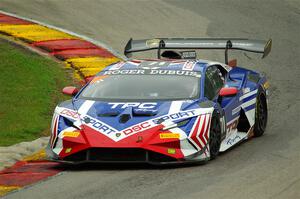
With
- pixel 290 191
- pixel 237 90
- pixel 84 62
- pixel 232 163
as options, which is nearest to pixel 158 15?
pixel 84 62

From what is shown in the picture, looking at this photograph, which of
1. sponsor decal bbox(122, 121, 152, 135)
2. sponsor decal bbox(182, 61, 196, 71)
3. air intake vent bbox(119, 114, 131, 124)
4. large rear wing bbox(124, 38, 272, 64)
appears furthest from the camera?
large rear wing bbox(124, 38, 272, 64)

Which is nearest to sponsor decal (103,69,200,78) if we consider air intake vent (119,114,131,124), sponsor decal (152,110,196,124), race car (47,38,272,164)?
race car (47,38,272,164)

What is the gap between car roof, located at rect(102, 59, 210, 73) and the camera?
44.3 ft

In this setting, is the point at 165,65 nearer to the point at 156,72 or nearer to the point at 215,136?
the point at 156,72

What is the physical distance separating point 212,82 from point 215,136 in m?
1.30

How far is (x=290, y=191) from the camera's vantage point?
32.1 feet

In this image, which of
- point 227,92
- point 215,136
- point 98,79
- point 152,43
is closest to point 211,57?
point 152,43

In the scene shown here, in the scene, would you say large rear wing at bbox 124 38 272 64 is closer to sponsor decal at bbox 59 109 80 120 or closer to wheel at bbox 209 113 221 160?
wheel at bbox 209 113 221 160

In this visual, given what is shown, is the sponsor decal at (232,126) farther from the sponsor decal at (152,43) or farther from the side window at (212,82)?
the sponsor decal at (152,43)

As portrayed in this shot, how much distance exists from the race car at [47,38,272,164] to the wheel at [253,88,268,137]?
16 mm

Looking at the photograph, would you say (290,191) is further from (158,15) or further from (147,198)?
(158,15)

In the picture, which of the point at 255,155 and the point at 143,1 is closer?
the point at 255,155

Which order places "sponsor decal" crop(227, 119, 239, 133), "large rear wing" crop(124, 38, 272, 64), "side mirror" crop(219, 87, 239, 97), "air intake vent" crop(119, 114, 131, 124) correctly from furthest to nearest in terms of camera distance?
"large rear wing" crop(124, 38, 272, 64)
"sponsor decal" crop(227, 119, 239, 133)
"side mirror" crop(219, 87, 239, 97)
"air intake vent" crop(119, 114, 131, 124)

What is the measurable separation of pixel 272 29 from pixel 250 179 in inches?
540
